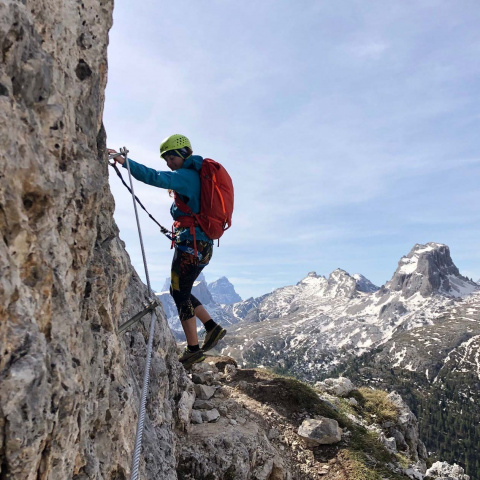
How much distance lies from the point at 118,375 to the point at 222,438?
4.69 m

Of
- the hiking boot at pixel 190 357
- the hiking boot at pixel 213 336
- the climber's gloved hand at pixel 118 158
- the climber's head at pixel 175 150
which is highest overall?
the climber's head at pixel 175 150

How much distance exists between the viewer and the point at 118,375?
19.7ft

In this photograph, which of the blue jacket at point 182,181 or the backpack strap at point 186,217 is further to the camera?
the backpack strap at point 186,217

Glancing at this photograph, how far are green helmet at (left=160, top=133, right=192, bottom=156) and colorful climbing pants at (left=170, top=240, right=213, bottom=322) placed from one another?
2.44 m

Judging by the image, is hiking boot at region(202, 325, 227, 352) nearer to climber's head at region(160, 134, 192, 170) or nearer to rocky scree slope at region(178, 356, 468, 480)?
rocky scree slope at region(178, 356, 468, 480)

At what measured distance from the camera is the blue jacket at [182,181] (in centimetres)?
754

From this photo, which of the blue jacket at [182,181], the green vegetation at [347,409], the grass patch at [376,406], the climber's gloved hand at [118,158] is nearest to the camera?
the climber's gloved hand at [118,158]

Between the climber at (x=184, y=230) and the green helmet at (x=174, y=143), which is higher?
the green helmet at (x=174, y=143)

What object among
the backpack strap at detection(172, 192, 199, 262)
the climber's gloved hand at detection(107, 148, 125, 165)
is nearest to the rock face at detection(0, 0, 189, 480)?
the climber's gloved hand at detection(107, 148, 125, 165)

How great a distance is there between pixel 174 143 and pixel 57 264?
17.9ft

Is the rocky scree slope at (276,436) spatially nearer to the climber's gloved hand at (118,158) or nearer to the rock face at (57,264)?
the rock face at (57,264)

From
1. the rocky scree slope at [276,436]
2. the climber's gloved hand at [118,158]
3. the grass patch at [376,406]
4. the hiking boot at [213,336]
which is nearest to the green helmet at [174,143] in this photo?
the climber's gloved hand at [118,158]

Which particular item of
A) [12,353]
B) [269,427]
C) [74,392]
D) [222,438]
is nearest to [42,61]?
[12,353]

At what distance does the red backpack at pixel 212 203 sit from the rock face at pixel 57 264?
2627mm
